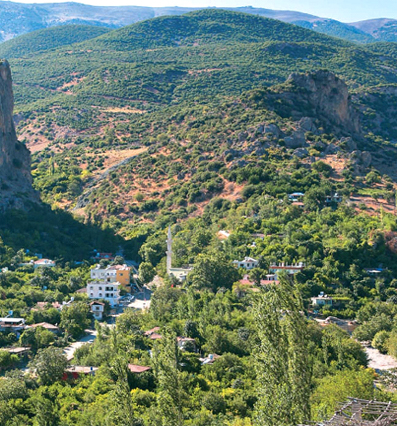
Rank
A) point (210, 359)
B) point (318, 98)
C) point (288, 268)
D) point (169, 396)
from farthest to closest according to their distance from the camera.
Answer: point (318, 98) → point (288, 268) → point (210, 359) → point (169, 396)

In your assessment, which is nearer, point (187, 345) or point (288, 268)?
point (187, 345)

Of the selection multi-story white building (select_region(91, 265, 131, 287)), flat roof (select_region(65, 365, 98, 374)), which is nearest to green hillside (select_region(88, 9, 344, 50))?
multi-story white building (select_region(91, 265, 131, 287))

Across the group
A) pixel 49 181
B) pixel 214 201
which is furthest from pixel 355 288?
pixel 49 181

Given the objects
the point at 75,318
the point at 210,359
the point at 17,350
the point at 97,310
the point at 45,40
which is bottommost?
the point at 45,40

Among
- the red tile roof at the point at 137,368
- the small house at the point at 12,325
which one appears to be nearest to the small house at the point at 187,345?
the red tile roof at the point at 137,368

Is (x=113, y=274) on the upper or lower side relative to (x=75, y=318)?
lower

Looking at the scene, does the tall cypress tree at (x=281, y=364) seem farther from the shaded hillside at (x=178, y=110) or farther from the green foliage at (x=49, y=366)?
the shaded hillside at (x=178, y=110)

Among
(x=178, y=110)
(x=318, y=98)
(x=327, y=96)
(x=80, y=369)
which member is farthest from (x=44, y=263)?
(x=178, y=110)

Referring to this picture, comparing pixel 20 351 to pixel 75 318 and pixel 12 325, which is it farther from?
pixel 75 318
